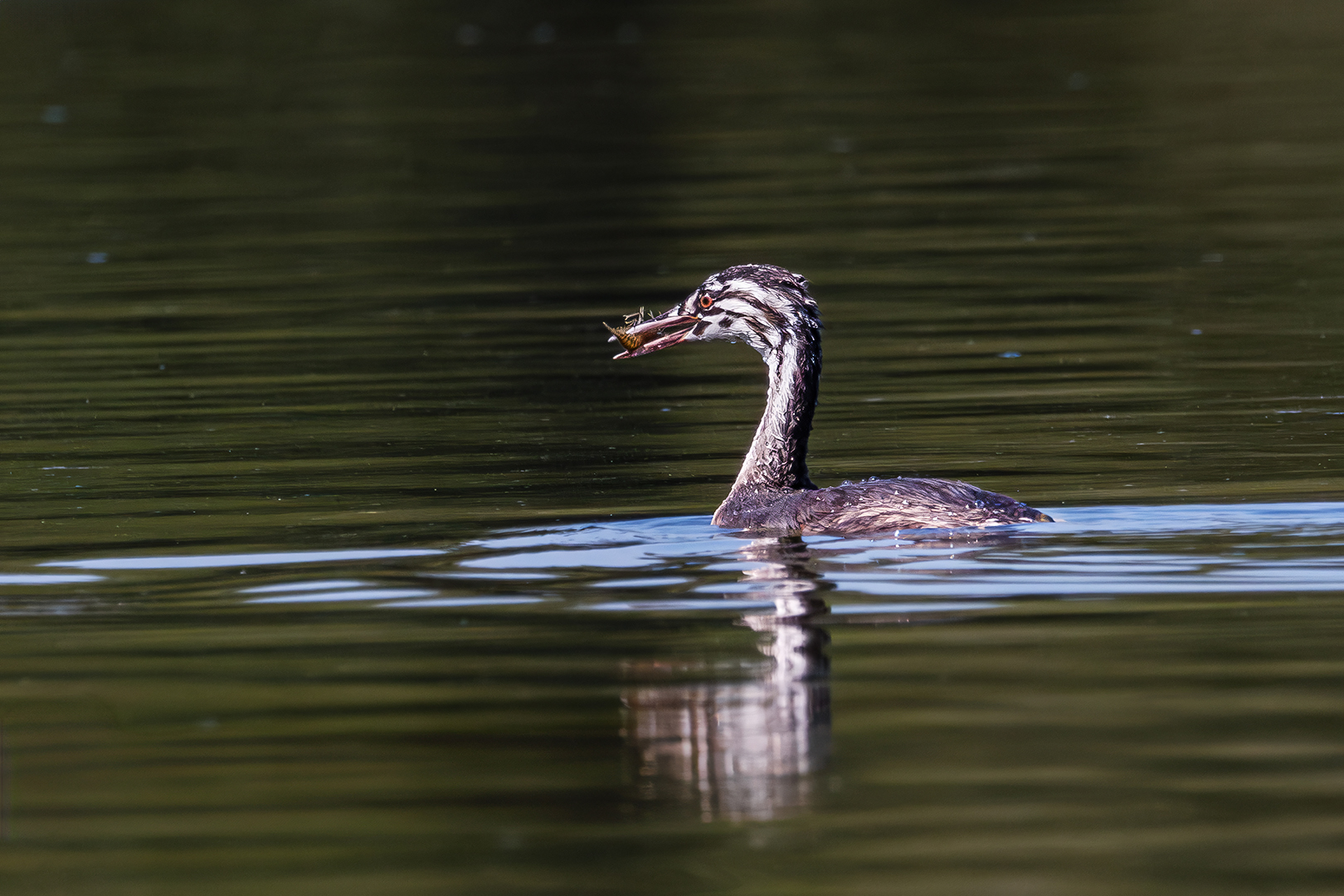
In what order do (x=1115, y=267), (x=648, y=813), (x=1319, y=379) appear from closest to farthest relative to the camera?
(x=648, y=813) → (x=1319, y=379) → (x=1115, y=267)

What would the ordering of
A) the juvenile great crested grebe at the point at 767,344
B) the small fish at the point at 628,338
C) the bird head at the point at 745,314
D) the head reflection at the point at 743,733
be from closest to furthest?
1. the head reflection at the point at 743,733
2. the juvenile great crested grebe at the point at 767,344
3. the bird head at the point at 745,314
4. the small fish at the point at 628,338

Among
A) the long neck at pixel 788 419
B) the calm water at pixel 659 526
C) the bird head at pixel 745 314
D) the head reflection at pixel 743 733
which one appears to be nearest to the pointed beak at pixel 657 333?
the bird head at pixel 745 314

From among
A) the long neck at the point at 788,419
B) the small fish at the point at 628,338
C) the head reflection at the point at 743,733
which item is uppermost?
the small fish at the point at 628,338

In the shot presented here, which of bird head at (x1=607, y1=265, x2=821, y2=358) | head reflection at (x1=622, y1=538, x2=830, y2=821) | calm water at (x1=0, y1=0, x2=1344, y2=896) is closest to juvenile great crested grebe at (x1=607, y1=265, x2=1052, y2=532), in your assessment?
bird head at (x1=607, y1=265, x2=821, y2=358)

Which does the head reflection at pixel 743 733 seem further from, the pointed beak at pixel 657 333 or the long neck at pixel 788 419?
the pointed beak at pixel 657 333

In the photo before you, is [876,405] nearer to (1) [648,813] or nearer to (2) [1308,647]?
(2) [1308,647]

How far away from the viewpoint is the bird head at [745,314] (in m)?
12.8

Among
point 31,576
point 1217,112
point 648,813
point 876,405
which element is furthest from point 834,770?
point 1217,112

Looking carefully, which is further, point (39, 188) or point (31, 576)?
point (39, 188)

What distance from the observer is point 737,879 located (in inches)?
266

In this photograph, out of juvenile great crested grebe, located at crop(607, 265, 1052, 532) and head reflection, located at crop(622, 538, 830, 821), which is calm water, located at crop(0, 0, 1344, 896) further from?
juvenile great crested grebe, located at crop(607, 265, 1052, 532)

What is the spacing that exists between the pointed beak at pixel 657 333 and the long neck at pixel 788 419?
1.82 feet

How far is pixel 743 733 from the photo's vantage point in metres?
8.28

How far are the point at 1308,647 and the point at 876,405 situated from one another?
24.4 ft
